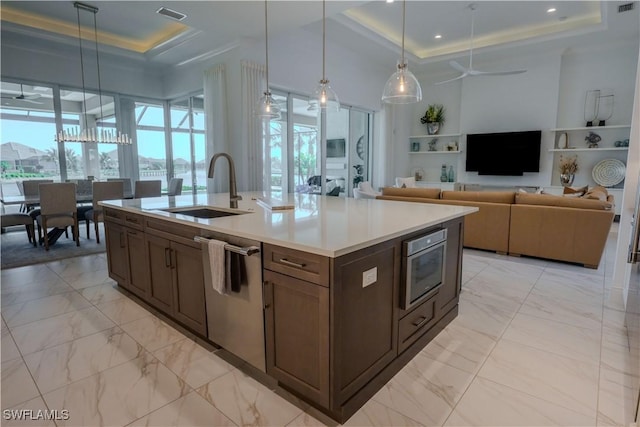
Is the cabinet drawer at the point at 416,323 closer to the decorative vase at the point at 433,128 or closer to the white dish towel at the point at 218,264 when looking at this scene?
the white dish towel at the point at 218,264

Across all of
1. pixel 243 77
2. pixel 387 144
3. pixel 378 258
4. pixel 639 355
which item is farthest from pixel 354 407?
pixel 387 144

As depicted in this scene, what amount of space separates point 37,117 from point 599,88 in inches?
441

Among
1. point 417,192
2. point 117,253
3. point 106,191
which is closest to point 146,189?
point 106,191

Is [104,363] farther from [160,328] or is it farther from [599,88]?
[599,88]

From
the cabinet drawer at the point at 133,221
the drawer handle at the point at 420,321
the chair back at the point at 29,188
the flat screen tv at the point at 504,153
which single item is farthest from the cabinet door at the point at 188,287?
the flat screen tv at the point at 504,153

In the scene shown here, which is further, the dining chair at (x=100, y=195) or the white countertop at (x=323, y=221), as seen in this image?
the dining chair at (x=100, y=195)

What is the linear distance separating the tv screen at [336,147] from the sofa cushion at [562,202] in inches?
169

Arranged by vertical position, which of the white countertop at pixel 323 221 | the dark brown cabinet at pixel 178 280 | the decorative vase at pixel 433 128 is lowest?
the dark brown cabinet at pixel 178 280

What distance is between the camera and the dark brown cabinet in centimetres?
229

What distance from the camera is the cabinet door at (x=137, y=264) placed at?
9.23 feet

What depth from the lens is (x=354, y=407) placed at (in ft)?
5.68

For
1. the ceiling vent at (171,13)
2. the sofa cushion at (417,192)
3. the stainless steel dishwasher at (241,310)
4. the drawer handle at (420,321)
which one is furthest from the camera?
the sofa cushion at (417,192)

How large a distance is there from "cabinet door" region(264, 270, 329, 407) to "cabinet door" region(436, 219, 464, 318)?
1228mm

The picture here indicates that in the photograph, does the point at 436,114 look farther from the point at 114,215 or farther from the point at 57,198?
the point at 57,198
